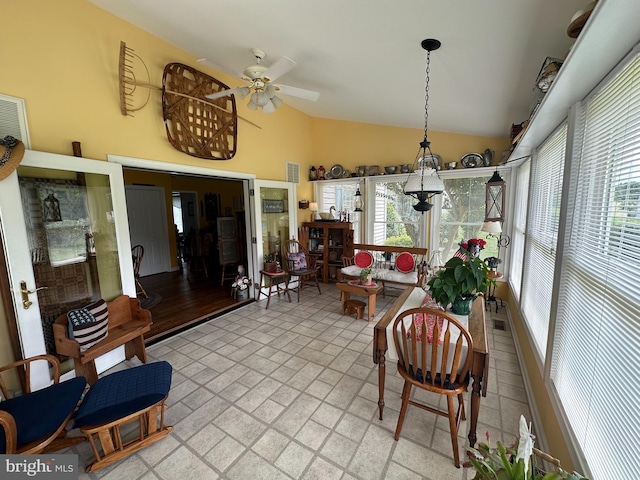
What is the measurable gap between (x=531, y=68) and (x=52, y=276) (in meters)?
4.37

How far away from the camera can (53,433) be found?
1.52 meters

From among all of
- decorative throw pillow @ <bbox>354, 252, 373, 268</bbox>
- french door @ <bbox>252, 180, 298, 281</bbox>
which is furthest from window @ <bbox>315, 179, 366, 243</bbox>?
french door @ <bbox>252, 180, 298, 281</bbox>

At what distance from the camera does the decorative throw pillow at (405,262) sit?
14.4ft

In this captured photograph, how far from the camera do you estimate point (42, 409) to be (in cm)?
162

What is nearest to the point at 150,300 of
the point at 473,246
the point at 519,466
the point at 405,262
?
the point at 405,262

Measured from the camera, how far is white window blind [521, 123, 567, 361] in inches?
82.0

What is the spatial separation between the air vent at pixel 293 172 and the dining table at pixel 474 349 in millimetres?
3566

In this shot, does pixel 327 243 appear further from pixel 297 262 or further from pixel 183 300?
pixel 183 300

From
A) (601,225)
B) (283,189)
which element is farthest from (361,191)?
(601,225)

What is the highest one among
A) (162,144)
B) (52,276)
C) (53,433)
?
(162,144)

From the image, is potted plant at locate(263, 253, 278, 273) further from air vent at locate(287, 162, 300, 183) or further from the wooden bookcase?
air vent at locate(287, 162, 300, 183)

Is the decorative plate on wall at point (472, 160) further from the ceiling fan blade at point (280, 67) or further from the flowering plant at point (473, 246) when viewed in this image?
the ceiling fan blade at point (280, 67)

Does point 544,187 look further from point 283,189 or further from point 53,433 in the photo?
point 53,433

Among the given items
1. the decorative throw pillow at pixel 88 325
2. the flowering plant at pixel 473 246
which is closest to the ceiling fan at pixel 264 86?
the flowering plant at pixel 473 246
